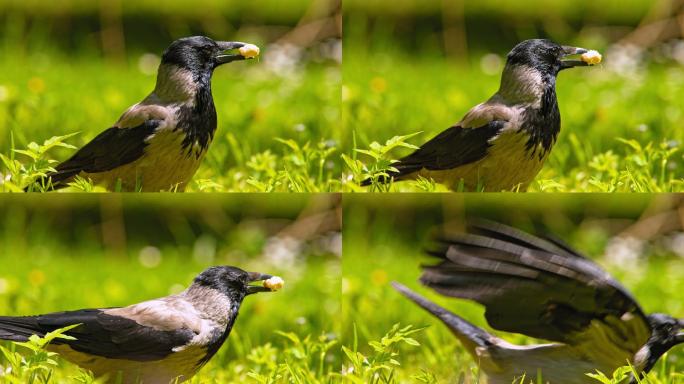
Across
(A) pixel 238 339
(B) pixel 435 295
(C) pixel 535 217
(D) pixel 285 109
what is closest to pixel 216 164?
(D) pixel 285 109

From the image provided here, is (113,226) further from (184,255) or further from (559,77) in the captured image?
(559,77)

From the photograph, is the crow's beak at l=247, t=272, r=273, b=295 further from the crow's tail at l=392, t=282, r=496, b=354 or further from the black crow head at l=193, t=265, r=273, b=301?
the crow's tail at l=392, t=282, r=496, b=354

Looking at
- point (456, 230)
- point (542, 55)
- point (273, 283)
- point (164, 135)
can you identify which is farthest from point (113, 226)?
point (542, 55)

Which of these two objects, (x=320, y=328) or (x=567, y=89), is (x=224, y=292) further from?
(x=567, y=89)

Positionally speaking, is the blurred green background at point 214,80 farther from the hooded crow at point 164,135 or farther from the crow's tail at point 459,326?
the crow's tail at point 459,326

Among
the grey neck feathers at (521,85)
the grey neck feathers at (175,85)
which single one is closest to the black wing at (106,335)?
the grey neck feathers at (175,85)

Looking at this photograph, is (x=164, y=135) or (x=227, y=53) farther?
(x=227, y=53)

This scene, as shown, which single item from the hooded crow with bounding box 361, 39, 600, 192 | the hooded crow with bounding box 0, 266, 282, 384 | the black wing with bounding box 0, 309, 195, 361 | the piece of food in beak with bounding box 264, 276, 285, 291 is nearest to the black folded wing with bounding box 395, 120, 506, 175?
the hooded crow with bounding box 361, 39, 600, 192
